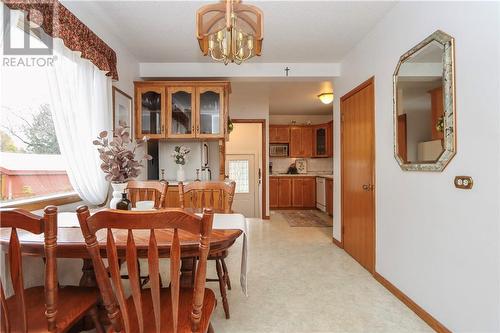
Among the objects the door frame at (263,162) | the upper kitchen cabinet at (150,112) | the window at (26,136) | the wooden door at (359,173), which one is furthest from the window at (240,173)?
the window at (26,136)

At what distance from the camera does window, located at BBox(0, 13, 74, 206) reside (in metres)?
1.62

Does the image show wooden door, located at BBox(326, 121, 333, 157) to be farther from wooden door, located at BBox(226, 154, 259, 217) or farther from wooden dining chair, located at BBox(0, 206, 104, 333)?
wooden dining chair, located at BBox(0, 206, 104, 333)

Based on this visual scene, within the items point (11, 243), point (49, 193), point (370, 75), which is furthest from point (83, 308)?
point (370, 75)

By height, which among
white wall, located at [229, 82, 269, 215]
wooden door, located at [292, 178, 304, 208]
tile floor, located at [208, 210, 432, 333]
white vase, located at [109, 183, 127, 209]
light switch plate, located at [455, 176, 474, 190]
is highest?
white wall, located at [229, 82, 269, 215]

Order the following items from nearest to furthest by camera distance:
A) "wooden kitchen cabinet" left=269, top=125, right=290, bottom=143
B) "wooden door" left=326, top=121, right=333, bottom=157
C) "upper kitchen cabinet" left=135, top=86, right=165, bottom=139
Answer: "upper kitchen cabinet" left=135, top=86, right=165, bottom=139 < "wooden door" left=326, top=121, right=333, bottom=157 < "wooden kitchen cabinet" left=269, top=125, right=290, bottom=143

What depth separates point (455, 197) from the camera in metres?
1.62

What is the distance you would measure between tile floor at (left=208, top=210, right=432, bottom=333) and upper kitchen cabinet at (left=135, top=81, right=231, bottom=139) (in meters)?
1.68

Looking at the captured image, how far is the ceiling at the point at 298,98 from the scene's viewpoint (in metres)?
4.41

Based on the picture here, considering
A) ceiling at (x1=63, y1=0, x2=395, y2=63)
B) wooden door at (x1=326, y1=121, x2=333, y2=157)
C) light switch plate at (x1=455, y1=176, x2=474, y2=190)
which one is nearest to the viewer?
light switch plate at (x1=455, y1=176, x2=474, y2=190)

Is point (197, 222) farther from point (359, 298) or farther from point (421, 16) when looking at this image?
point (421, 16)

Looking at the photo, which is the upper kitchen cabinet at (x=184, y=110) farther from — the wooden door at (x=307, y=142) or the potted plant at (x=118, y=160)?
the wooden door at (x=307, y=142)

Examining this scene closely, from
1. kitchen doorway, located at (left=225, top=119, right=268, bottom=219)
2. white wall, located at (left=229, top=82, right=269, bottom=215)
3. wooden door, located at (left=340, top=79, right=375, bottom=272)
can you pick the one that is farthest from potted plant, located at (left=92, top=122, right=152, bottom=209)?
kitchen doorway, located at (left=225, top=119, right=268, bottom=219)

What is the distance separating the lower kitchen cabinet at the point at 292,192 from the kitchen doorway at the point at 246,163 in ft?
3.11

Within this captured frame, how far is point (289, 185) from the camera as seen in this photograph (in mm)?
6609
